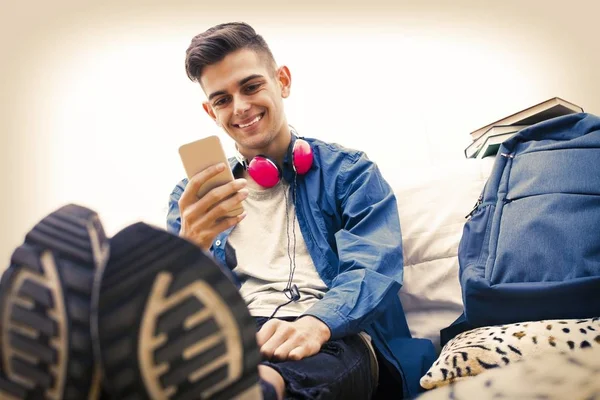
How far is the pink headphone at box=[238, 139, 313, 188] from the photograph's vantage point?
0.96 m

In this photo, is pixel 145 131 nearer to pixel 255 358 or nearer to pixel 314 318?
pixel 314 318

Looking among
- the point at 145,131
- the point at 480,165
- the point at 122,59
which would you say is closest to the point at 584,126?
the point at 480,165

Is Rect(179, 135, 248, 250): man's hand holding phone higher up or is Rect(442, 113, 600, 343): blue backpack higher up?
Rect(179, 135, 248, 250): man's hand holding phone

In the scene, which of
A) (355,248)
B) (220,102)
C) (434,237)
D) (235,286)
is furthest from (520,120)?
(235,286)

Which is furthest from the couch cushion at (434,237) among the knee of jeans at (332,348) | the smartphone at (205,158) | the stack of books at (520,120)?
the smartphone at (205,158)

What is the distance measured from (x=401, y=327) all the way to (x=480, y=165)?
1.37 ft

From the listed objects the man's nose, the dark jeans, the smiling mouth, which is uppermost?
the man's nose

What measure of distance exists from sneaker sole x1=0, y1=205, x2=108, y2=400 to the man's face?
67cm

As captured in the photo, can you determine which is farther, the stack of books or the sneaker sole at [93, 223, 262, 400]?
the stack of books

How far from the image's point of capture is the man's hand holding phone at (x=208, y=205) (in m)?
0.75

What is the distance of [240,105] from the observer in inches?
38.5

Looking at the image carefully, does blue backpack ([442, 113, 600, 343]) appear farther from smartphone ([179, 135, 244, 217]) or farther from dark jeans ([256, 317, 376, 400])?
smartphone ([179, 135, 244, 217])

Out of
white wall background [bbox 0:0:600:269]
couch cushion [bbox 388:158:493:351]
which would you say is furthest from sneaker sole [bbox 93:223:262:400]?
white wall background [bbox 0:0:600:269]

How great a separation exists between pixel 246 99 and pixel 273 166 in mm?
150
